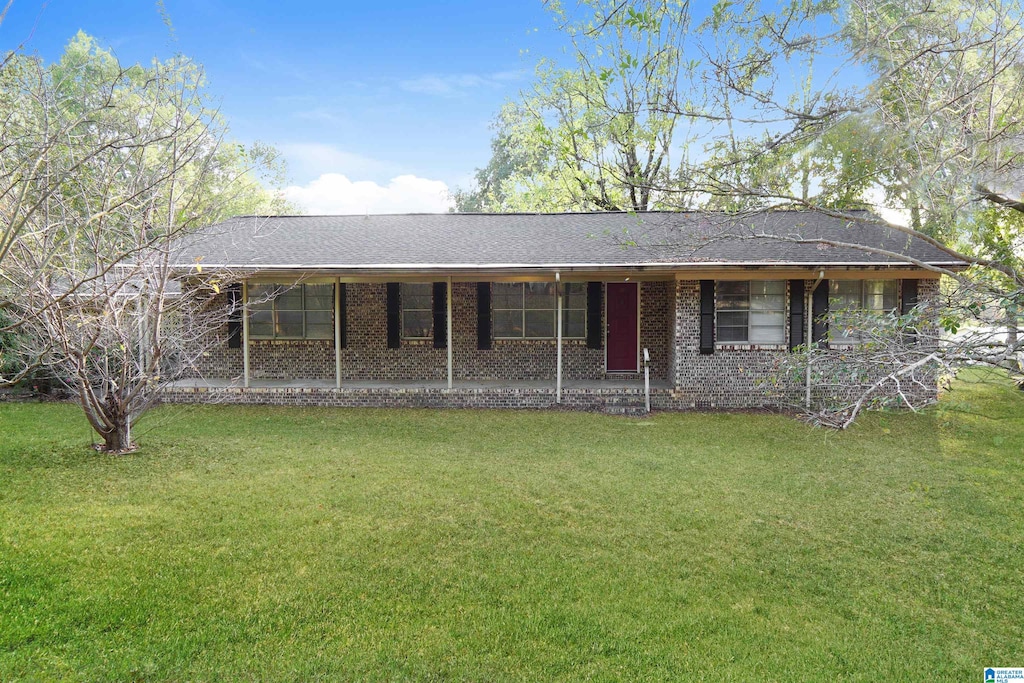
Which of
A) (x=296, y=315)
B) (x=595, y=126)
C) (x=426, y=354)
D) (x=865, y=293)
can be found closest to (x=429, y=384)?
(x=426, y=354)

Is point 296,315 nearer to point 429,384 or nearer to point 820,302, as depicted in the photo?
point 429,384

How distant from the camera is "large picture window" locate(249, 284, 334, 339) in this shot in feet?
37.9

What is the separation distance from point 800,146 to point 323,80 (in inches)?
599

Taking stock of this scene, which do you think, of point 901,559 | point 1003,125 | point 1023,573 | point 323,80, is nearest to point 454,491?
point 901,559

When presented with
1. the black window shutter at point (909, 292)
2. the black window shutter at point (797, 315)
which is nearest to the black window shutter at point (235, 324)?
the black window shutter at point (797, 315)

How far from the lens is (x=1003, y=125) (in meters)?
4.70

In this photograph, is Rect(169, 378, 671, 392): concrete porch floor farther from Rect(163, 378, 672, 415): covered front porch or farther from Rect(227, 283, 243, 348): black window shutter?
Rect(227, 283, 243, 348): black window shutter

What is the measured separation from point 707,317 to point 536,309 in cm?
339

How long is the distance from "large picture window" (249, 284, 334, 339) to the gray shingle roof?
0.90m

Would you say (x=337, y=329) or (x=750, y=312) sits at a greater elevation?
(x=750, y=312)

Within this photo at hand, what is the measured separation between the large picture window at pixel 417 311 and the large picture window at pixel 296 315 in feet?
4.96

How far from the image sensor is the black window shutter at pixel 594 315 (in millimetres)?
11250

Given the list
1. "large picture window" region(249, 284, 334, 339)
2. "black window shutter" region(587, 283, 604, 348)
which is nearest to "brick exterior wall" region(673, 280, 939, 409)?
"black window shutter" region(587, 283, 604, 348)

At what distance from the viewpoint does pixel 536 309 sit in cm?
1152
